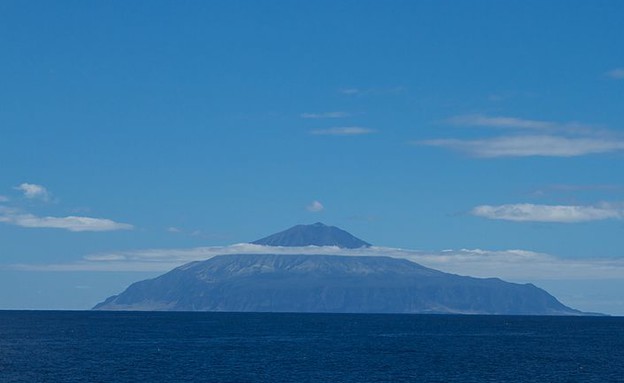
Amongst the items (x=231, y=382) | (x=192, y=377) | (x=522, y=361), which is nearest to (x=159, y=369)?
(x=192, y=377)

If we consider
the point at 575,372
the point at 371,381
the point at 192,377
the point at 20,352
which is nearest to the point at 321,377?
the point at 371,381

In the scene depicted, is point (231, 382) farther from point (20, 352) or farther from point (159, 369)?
point (20, 352)

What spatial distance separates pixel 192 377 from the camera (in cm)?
13338

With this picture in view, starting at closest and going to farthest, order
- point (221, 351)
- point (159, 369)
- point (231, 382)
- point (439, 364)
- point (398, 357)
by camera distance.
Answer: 1. point (231, 382)
2. point (159, 369)
3. point (439, 364)
4. point (398, 357)
5. point (221, 351)

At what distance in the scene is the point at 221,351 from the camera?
186m

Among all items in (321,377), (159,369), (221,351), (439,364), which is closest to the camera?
(321,377)

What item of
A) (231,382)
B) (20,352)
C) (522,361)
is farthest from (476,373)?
(20,352)

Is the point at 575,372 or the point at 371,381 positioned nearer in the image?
the point at 371,381

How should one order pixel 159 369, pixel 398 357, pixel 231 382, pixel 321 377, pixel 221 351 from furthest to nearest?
pixel 221 351
pixel 398 357
pixel 159 369
pixel 321 377
pixel 231 382

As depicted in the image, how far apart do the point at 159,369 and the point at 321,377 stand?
2803 cm

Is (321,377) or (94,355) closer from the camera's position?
(321,377)

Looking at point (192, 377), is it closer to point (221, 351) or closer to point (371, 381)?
point (371, 381)

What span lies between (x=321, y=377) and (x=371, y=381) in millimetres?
9021

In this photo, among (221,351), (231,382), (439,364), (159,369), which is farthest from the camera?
(221,351)
